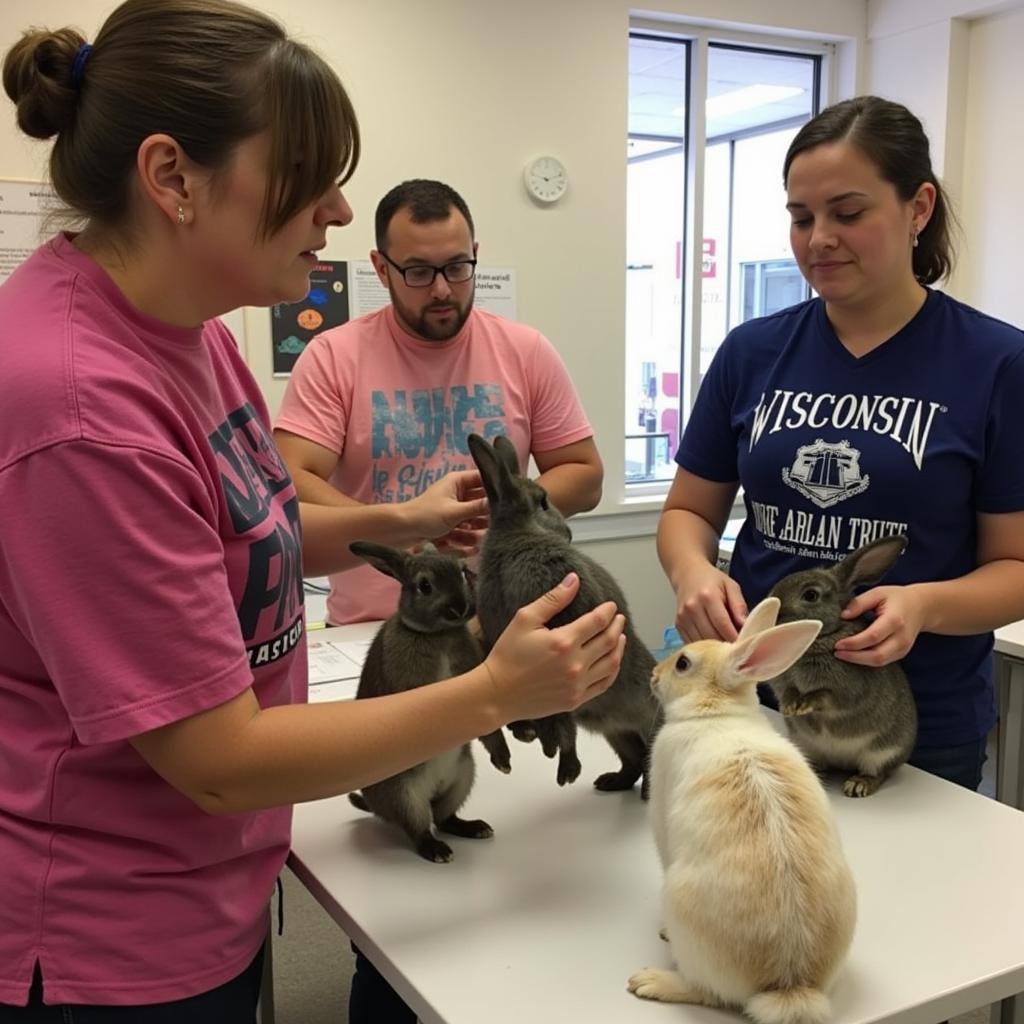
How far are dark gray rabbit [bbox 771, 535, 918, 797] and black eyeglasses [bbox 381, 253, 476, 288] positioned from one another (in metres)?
1.08

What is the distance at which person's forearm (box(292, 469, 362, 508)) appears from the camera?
6.39ft

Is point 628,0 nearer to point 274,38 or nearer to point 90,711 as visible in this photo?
point 274,38

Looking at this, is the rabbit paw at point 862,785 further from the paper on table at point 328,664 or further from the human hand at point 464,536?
the paper on table at point 328,664

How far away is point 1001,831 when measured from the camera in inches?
50.9

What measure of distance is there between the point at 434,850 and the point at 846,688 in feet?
1.99

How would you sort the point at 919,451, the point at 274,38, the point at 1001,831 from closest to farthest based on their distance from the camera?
the point at 274,38, the point at 1001,831, the point at 919,451

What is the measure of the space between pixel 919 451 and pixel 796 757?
60cm

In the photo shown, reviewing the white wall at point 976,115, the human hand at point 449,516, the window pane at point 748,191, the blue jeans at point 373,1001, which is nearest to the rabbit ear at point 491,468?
the human hand at point 449,516

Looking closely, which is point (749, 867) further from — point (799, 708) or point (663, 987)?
point (799, 708)

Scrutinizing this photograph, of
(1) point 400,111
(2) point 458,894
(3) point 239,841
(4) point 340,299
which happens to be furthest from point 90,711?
(1) point 400,111

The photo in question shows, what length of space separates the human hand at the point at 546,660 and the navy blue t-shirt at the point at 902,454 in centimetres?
61

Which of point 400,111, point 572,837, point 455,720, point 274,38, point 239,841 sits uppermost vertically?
point 400,111

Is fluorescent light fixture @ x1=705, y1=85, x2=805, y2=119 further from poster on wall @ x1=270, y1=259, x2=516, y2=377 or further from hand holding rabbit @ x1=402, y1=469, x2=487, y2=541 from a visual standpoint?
hand holding rabbit @ x1=402, y1=469, x2=487, y2=541

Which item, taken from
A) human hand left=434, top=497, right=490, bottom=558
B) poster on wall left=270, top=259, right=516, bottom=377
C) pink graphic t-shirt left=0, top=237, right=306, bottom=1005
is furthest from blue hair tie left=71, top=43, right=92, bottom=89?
poster on wall left=270, top=259, right=516, bottom=377
